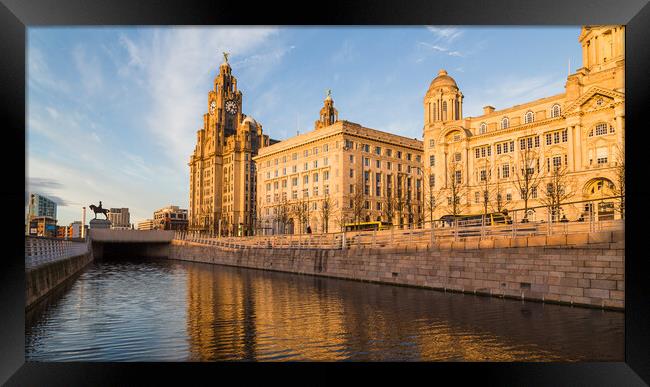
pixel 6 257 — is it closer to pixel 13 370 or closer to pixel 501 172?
pixel 13 370

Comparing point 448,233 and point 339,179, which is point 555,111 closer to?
point 339,179

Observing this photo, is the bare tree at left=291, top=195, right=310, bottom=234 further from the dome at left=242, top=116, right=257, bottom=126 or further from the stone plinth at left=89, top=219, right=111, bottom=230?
the dome at left=242, top=116, right=257, bottom=126

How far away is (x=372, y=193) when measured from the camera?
84125mm

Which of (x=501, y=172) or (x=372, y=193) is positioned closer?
(x=501, y=172)

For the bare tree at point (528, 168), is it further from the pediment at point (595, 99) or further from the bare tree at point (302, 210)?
the bare tree at point (302, 210)

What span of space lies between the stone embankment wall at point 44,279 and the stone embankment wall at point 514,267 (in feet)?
58.1

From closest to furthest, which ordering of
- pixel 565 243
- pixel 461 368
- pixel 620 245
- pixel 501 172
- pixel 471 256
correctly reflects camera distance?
1. pixel 461 368
2. pixel 620 245
3. pixel 565 243
4. pixel 471 256
5. pixel 501 172

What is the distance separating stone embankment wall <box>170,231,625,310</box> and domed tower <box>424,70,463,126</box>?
45000mm

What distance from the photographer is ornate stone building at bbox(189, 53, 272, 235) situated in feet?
431
